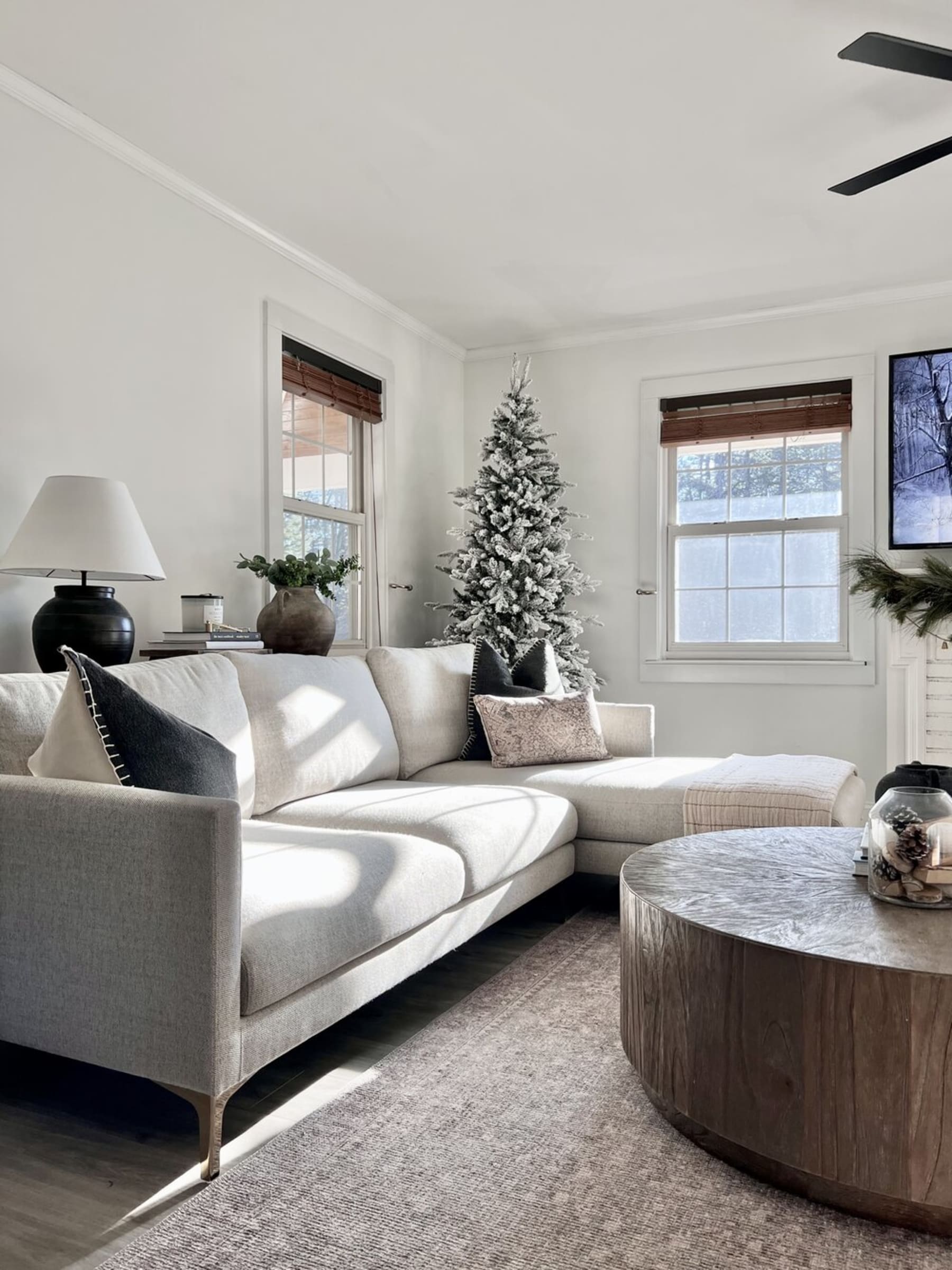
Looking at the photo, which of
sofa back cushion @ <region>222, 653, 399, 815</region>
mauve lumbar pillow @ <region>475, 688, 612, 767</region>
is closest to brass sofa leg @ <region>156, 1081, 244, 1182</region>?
sofa back cushion @ <region>222, 653, 399, 815</region>

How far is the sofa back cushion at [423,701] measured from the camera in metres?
Result: 3.65

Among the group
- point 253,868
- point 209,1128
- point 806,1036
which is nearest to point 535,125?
point 253,868

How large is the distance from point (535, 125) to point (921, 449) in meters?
2.68

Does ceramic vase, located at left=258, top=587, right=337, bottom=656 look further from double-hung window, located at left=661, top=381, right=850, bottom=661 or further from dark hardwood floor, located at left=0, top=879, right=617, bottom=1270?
double-hung window, located at left=661, top=381, right=850, bottom=661

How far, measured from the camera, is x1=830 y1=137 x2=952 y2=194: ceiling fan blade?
280 cm

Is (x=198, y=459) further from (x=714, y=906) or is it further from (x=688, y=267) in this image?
(x=714, y=906)

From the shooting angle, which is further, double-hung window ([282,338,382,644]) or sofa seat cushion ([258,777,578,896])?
double-hung window ([282,338,382,644])

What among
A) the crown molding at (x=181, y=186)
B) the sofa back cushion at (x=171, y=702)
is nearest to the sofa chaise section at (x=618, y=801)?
the sofa back cushion at (x=171, y=702)

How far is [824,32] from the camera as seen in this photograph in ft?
9.58

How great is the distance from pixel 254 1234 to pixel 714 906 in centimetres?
93

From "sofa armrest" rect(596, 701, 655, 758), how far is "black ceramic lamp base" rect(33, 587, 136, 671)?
6.42ft

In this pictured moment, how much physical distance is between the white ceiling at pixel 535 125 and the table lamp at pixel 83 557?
138cm

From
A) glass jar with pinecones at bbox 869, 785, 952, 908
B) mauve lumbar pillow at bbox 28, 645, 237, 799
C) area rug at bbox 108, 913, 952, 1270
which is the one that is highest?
mauve lumbar pillow at bbox 28, 645, 237, 799

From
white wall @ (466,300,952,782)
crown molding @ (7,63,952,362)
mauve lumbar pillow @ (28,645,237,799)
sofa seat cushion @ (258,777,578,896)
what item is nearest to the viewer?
mauve lumbar pillow @ (28,645,237,799)
